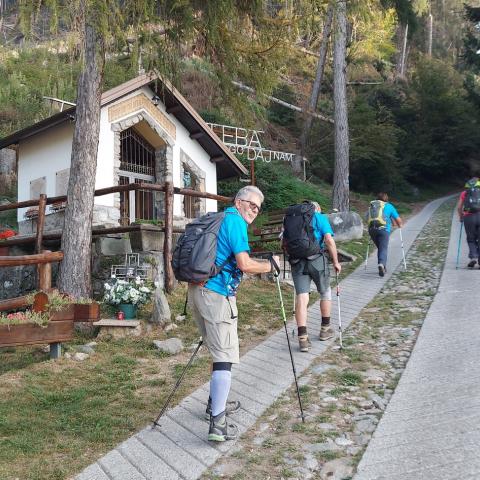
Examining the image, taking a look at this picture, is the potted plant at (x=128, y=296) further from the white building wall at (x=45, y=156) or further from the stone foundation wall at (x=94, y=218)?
the white building wall at (x=45, y=156)

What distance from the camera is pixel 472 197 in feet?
34.9

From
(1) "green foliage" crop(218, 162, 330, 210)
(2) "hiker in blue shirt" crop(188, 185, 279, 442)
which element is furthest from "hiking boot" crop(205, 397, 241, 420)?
(1) "green foliage" crop(218, 162, 330, 210)

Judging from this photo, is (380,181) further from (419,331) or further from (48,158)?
(419,331)

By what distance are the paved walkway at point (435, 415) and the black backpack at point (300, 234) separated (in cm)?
169

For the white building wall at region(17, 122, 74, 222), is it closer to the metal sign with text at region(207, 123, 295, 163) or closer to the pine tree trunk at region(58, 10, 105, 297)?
the pine tree trunk at region(58, 10, 105, 297)

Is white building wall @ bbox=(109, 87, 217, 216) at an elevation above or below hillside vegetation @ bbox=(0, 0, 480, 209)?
below

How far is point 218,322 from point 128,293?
13.9 feet

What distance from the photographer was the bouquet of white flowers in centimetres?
788

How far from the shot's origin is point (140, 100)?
49.5ft

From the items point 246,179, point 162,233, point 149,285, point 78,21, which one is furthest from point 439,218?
point 78,21

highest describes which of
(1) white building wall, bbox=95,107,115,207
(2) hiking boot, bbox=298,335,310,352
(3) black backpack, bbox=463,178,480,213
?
(1) white building wall, bbox=95,107,115,207

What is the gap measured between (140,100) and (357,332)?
1060cm

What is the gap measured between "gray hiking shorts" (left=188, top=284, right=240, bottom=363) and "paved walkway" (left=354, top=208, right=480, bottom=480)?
123 centimetres

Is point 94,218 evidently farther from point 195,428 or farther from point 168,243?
point 195,428
